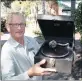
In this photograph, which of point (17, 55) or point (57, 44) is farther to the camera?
point (57, 44)

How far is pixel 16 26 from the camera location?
82 cm

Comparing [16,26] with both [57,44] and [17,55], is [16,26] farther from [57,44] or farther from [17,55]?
[57,44]

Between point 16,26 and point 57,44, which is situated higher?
point 16,26

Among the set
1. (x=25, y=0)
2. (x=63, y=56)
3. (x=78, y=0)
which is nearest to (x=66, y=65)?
(x=63, y=56)

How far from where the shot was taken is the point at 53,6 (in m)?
1.64

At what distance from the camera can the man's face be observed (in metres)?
0.82

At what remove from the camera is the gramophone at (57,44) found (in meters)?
0.87

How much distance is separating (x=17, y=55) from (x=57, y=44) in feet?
0.96

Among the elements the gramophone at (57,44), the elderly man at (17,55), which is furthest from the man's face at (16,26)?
the gramophone at (57,44)

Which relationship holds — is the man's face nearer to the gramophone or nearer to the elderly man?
the elderly man

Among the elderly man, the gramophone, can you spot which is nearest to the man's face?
the elderly man

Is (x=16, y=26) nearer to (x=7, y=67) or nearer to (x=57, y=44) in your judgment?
(x=7, y=67)

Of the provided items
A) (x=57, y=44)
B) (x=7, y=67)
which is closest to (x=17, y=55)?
(x=7, y=67)

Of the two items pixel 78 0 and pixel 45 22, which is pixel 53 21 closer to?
pixel 45 22
